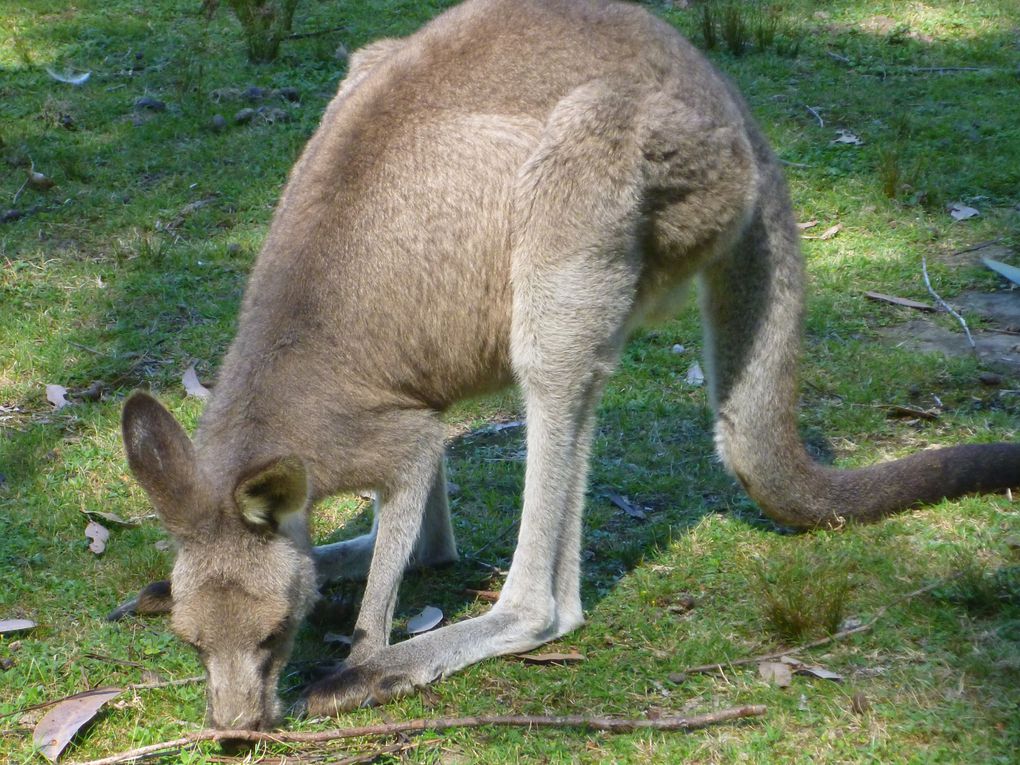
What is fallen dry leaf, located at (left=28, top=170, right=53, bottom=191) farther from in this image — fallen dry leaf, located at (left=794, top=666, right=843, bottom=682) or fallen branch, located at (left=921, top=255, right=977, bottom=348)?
fallen dry leaf, located at (left=794, top=666, right=843, bottom=682)

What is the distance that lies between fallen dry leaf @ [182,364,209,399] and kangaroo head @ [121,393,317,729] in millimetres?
2014

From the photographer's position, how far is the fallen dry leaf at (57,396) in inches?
204

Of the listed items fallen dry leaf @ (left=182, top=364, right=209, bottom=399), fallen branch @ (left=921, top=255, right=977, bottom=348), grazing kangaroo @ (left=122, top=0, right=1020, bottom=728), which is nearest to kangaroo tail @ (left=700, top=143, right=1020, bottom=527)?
grazing kangaroo @ (left=122, top=0, right=1020, bottom=728)

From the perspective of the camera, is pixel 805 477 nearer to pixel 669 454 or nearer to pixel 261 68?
pixel 669 454

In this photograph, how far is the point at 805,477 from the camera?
13.0ft

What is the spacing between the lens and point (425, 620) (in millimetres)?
3863

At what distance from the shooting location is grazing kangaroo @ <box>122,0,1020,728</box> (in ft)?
11.5

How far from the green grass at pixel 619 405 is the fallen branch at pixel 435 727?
0.04m

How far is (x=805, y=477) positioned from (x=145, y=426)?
6.93 ft

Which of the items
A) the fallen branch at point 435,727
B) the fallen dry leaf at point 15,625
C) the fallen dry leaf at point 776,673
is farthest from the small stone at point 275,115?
the fallen dry leaf at point 776,673

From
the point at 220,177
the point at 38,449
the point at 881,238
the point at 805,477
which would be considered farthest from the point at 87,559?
the point at 881,238

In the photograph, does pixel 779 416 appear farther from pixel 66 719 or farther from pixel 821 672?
pixel 66 719

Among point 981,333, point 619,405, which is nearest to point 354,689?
point 619,405

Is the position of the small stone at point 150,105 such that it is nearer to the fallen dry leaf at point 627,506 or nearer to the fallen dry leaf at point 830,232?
the fallen dry leaf at point 830,232
